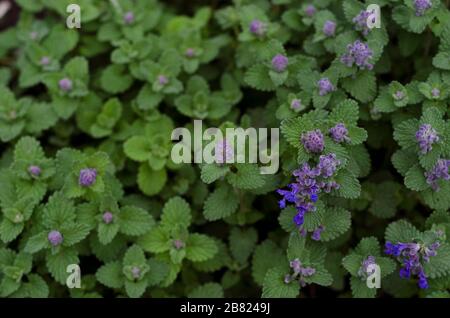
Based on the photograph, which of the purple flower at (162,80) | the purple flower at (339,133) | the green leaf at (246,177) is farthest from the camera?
the purple flower at (162,80)

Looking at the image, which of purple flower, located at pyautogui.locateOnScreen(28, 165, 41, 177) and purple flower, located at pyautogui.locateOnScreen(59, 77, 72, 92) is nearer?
purple flower, located at pyautogui.locateOnScreen(28, 165, 41, 177)

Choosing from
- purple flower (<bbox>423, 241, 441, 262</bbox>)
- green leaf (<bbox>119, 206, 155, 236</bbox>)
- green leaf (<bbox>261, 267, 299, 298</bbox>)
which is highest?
purple flower (<bbox>423, 241, 441, 262</bbox>)

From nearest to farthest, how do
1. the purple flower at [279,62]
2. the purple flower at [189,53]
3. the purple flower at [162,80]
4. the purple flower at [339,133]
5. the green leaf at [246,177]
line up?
1. the purple flower at [339,133]
2. the green leaf at [246,177]
3. the purple flower at [279,62]
4. the purple flower at [162,80]
5. the purple flower at [189,53]

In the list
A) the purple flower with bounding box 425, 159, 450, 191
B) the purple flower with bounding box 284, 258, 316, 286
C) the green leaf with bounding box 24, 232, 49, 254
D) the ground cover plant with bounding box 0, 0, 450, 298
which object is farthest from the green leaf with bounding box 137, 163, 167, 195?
the purple flower with bounding box 425, 159, 450, 191

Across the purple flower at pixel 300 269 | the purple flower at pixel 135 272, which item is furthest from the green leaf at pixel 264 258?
the purple flower at pixel 135 272

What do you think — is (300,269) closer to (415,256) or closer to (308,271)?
(308,271)

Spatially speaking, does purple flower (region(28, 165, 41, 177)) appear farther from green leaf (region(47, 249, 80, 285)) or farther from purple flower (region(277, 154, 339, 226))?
purple flower (region(277, 154, 339, 226))

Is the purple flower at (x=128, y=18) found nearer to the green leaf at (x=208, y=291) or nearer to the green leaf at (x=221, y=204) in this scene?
the green leaf at (x=221, y=204)

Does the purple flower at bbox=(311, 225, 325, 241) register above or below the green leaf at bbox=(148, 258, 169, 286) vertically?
above
